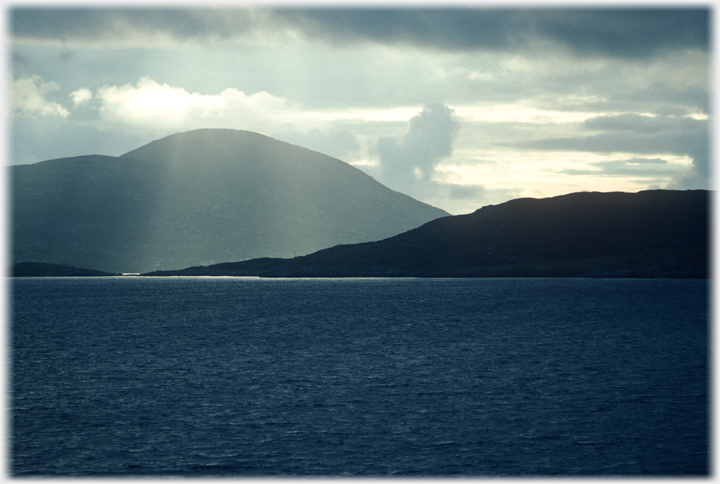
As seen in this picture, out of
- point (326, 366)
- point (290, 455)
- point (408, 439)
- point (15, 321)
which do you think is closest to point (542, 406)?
point (408, 439)

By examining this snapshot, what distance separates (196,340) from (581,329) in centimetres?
6122

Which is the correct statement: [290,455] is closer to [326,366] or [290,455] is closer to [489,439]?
[489,439]

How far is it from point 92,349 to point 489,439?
2340 inches

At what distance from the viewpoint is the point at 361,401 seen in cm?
5194

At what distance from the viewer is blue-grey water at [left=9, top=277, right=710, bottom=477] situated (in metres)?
37.7

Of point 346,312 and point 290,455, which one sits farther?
point 346,312

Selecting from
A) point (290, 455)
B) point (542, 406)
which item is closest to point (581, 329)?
point (542, 406)

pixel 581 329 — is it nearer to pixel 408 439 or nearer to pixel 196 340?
pixel 196 340

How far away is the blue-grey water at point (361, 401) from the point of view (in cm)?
3766

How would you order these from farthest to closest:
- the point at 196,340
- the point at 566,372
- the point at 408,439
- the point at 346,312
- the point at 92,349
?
1. the point at 346,312
2. the point at 196,340
3. the point at 92,349
4. the point at 566,372
5. the point at 408,439

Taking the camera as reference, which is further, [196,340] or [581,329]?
[581,329]

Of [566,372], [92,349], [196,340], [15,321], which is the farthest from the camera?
[15,321]

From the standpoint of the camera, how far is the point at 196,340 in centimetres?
9319

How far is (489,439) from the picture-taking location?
41.5 meters
